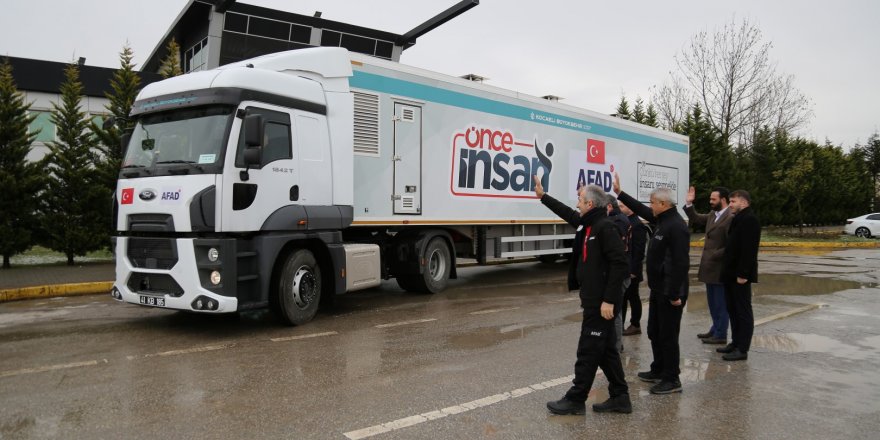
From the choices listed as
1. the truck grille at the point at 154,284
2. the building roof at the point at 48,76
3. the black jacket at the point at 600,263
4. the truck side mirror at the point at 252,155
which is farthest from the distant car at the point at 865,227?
the building roof at the point at 48,76

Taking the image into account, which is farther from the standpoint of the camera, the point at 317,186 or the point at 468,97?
the point at 468,97

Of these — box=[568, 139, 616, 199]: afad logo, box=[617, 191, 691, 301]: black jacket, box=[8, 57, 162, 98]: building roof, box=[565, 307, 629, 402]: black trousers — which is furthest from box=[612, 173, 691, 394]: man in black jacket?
box=[8, 57, 162, 98]: building roof

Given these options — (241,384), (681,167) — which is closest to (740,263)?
(241,384)

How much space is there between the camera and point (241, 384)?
5.27 metres

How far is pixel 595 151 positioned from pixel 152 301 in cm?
1028

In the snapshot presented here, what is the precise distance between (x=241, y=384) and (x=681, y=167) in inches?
616

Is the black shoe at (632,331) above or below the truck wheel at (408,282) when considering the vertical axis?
below

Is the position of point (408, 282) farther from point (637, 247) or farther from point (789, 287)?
point (789, 287)

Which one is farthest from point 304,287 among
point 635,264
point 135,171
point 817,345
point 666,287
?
point 817,345

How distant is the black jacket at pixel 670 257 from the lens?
5105 millimetres

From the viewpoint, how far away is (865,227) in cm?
2934

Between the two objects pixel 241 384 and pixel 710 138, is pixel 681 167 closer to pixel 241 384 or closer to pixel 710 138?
pixel 710 138

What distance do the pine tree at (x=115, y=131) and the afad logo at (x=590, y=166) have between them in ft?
34.0

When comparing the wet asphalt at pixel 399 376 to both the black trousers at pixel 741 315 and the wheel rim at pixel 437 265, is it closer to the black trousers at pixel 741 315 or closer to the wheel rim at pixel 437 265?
the black trousers at pixel 741 315
